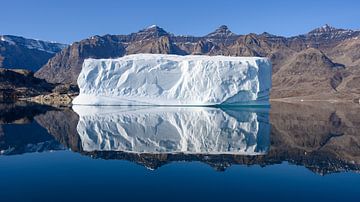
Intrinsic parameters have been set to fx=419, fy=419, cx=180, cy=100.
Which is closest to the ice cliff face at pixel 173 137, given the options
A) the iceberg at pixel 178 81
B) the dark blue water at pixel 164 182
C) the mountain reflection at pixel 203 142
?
the mountain reflection at pixel 203 142

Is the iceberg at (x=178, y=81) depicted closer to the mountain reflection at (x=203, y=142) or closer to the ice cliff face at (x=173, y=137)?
the ice cliff face at (x=173, y=137)

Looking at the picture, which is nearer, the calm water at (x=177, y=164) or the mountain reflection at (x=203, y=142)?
the calm water at (x=177, y=164)

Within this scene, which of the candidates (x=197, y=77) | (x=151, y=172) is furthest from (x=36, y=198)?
(x=197, y=77)

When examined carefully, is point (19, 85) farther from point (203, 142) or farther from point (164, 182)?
point (164, 182)

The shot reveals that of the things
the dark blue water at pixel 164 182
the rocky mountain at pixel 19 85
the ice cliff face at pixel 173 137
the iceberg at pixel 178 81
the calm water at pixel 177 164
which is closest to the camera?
the dark blue water at pixel 164 182

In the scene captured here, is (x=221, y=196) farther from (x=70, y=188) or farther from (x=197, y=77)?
(x=197, y=77)

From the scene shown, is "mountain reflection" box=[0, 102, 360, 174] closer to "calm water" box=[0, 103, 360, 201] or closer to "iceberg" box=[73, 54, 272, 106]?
"calm water" box=[0, 103, 360, 201]

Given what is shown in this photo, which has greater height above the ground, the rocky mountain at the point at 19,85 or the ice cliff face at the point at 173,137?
the rocky mountain at the point at 19,85
